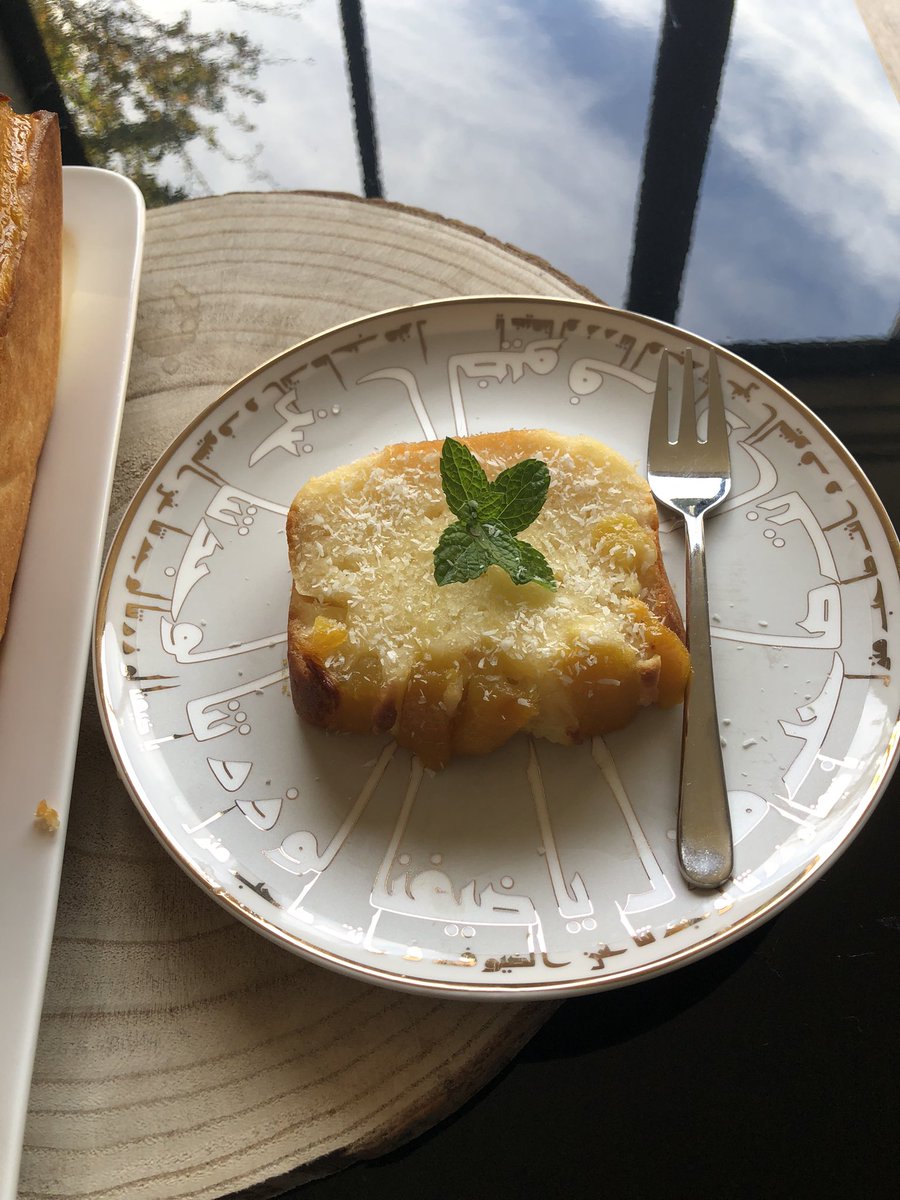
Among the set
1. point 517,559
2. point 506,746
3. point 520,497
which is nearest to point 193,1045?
point 506,746

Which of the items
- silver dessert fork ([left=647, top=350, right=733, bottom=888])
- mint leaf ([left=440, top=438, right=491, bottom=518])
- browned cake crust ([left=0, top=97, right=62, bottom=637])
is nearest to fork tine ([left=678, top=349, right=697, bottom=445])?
silver dessert fork ([left=647, top=350, right=733, bottom=888])

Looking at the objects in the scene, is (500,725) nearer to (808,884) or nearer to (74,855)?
(808,884)


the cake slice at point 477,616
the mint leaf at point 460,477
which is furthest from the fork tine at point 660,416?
the mint leaf at point 460,477

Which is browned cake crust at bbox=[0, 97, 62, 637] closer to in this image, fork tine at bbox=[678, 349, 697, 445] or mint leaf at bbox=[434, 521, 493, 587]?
mint leaf at bbox=[434, 521, 493, 587]

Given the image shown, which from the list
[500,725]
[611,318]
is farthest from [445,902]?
[611,318]

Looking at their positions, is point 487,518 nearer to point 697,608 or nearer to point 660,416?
point 697,608

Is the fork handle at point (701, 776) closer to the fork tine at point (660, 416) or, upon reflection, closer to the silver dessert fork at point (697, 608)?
the silver dessert fork at point (697, 608)

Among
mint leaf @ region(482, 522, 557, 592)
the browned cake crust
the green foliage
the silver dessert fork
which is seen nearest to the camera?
the silver dessert fork
